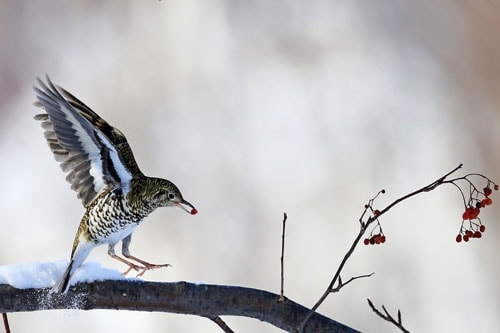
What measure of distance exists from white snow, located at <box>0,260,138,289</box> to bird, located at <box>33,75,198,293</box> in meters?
0.29

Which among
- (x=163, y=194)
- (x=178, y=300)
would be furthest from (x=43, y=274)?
(x=163, y=194)

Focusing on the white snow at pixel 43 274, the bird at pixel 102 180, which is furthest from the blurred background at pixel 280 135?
the white snow at pixel 43 274

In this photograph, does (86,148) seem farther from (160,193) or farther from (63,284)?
(63,284)

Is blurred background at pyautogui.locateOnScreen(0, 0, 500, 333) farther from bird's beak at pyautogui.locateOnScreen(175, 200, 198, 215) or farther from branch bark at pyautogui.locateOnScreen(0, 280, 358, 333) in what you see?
branch bark at pyautogui.locateOnScreen(0, 280, 358, 333)

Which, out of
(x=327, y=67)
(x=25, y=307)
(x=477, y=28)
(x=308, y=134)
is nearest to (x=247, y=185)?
(x=308, y=134)

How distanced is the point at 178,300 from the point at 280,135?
1.86 m

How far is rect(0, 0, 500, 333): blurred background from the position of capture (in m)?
2.64

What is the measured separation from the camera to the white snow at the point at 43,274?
3.52 feet

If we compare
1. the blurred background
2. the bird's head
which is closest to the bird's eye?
the bird's head

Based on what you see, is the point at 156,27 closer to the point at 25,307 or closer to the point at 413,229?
the point at 413,229

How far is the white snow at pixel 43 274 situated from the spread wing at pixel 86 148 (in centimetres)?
36

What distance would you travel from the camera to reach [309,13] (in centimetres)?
296

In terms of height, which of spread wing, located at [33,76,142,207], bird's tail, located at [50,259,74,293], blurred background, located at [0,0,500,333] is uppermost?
blurred background, located at [0,0,500,333]

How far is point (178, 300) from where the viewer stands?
42.7 inches
